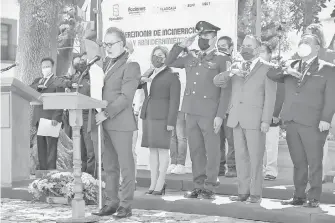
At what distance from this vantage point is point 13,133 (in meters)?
7.14

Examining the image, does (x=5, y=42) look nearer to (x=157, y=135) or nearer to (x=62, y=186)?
(x=62, y=186)

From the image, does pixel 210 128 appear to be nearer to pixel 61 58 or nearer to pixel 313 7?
pixel 313 7

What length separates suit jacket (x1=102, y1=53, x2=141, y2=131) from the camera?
5.39 meters

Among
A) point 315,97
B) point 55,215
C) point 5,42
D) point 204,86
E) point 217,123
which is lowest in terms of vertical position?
point 55,215

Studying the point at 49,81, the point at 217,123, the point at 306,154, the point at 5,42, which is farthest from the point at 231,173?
the point at 5,42

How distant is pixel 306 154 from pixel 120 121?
67.5 inches

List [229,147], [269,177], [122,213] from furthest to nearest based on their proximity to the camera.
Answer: [229,147] → [269,177] → [122,213]

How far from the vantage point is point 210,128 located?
5934mm

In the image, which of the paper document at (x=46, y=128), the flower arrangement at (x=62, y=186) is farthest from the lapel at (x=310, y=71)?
the paper document at (x=46, y=128)

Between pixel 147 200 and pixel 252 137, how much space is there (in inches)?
49.9

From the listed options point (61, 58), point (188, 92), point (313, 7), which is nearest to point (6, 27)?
point (61, 58)

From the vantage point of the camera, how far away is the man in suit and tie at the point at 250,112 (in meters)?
5.63

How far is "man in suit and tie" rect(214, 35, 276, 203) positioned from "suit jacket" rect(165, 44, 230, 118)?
15 cm

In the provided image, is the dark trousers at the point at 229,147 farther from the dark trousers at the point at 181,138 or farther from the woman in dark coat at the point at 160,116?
the woman in dark coat at the point at 160,116
